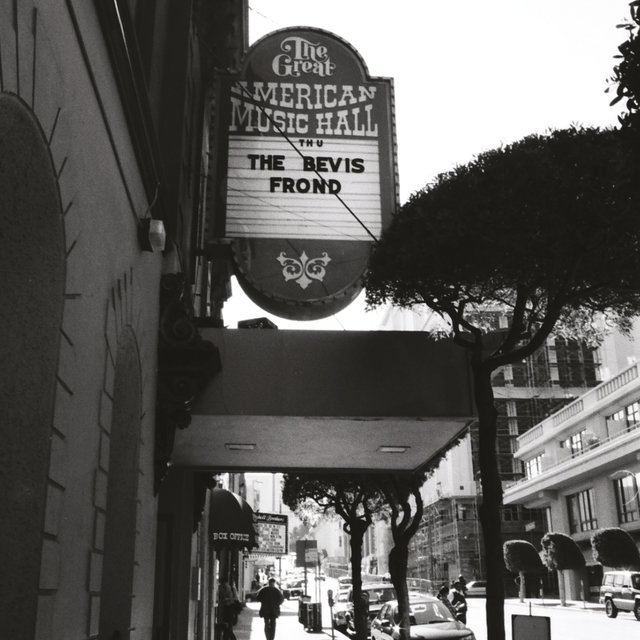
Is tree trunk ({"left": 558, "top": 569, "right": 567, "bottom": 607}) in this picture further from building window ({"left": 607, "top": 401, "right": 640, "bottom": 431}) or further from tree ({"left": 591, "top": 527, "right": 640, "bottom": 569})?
building window ({"left": 607, "top": 401, "right": 640, "bottom": 431})

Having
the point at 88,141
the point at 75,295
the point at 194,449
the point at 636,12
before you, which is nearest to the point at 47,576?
the point at 75,295

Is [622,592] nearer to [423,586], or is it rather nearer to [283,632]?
[283,632]

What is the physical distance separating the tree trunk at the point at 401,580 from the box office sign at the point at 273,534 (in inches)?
584

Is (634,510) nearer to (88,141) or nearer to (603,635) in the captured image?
(603,635)

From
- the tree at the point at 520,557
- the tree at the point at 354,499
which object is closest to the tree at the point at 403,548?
the tree at the point at 354,499

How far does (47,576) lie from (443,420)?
21.0 ft

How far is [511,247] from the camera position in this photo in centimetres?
905

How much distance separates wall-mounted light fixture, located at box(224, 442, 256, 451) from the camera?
11998 mm

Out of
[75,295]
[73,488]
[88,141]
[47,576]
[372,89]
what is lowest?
[47,576]

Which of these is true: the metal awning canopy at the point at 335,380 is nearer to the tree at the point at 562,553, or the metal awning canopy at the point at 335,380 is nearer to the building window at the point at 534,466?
the tree at the point at 562,553

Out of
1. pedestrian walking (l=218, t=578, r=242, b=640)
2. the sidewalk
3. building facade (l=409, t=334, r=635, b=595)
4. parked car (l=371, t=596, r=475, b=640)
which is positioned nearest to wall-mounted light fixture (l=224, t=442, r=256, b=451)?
parked car (l=371, t=596, r=475, b=640)

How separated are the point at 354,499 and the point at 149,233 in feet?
70.1

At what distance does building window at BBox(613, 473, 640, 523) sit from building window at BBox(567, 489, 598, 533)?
3724 mm

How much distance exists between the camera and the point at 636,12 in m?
6.19
